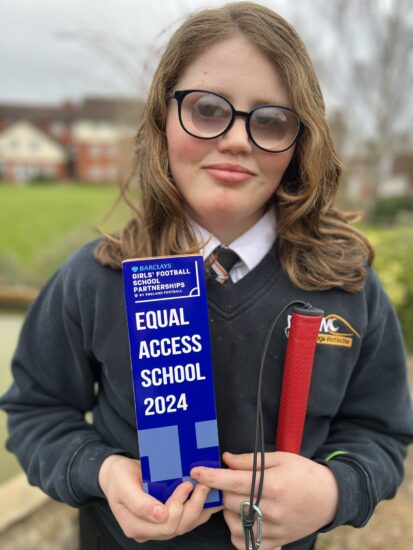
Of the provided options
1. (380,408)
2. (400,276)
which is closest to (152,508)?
(380,408)

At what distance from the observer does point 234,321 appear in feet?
3.79

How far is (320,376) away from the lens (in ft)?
3.89

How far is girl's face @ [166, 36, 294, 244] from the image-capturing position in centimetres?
104

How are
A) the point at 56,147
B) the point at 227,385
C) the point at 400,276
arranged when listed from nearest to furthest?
the point at 227,385
the point at 400,276
the point at 56,147

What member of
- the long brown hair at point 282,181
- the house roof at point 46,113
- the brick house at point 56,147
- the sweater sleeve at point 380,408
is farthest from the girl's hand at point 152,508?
the house roof at point 46,113

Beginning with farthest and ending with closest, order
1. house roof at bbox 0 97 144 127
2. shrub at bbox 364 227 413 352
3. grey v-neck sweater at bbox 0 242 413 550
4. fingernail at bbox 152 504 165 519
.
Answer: house roof at bbox 0 97 144 127, shrub at bbox 364 227 413 352, grey v-neck sweater at bbox 0 242 413 550, fingernail at bbox 152 504 165 519

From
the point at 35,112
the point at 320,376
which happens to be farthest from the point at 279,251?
the point at 35,112

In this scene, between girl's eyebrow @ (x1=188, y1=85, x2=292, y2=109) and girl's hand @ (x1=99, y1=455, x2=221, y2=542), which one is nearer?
girl's hand @ (x1=99, y1=455, x2=221, y2=542)

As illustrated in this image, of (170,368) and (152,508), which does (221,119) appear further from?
(152,508)

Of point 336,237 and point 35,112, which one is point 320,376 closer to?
point 336,237

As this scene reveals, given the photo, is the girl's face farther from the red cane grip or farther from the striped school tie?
the red cane grip

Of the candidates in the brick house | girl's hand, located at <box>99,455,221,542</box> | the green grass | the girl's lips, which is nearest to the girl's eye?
the girl's lips

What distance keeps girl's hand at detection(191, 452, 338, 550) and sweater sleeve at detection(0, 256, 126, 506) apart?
342 millimetres

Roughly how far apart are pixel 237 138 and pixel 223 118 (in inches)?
2.1
